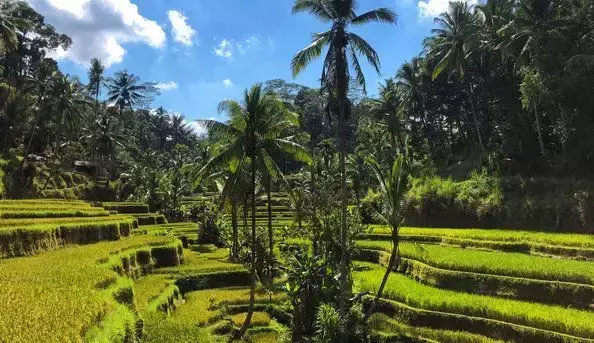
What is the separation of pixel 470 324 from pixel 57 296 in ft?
47.1

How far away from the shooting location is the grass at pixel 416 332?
17.4 m

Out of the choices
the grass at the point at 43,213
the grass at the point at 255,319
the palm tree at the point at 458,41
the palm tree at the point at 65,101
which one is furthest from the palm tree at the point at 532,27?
the palm tree at the point at 65,101

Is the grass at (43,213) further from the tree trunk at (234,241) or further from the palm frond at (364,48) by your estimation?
the palm frond at (364,48)

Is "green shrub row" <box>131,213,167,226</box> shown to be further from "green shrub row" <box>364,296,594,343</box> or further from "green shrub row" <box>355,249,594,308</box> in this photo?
"green shrub row" <box>364,296,594,343</box>

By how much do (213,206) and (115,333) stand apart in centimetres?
3196

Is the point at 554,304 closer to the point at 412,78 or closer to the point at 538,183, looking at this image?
the point at 538,183

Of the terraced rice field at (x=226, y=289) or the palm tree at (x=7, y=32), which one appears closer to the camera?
the terraced rice field at (x=226, y=289)

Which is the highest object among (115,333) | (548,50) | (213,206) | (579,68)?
(548,50)

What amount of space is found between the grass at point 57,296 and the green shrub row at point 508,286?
14505mm

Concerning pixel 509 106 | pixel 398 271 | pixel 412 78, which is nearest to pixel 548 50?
pixel 509 106

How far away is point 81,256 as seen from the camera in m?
18.9

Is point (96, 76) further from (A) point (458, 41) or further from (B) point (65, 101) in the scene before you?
(A) point (458, 41)

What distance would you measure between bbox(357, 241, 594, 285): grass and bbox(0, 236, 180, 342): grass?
12.5 metres

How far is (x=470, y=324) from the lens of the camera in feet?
59.0
